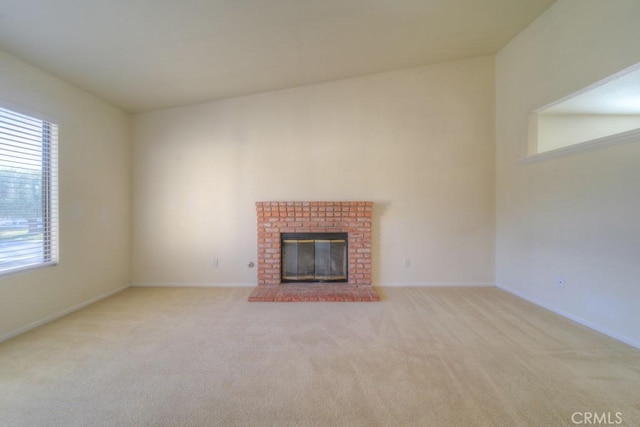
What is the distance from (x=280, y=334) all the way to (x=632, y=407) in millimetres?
2377

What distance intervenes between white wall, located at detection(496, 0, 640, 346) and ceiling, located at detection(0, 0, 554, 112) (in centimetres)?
47

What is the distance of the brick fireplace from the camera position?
3.80 m

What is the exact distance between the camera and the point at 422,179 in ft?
12.7

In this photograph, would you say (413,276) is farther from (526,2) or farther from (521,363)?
(526,2)

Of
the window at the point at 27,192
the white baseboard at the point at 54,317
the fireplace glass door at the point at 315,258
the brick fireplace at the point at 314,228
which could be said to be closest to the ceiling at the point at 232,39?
the window at the point at 27,192

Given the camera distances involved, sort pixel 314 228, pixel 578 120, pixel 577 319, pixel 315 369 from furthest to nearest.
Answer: pixel 314 228
pixel 578 120
pixel 577 319
pixel 315 369

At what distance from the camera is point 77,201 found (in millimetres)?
3016

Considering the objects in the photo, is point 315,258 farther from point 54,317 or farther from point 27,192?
point 27,192

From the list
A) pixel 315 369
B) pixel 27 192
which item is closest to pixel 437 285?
pixel 315 369

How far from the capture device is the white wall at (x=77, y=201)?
2.43m

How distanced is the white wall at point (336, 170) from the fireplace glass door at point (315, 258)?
48 cm

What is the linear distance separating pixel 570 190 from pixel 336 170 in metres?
2.65

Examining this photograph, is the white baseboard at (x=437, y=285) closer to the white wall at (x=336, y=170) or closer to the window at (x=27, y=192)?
the white wall at (x=336, y=170)

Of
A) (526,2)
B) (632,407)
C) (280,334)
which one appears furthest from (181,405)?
(526,2)
